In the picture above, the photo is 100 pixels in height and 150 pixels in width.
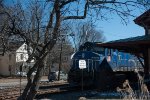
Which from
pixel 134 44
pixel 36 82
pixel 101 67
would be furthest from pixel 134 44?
pixel 36 82

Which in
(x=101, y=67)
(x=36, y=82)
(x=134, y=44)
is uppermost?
(x=134, y=44)

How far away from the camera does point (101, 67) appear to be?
28.2 m

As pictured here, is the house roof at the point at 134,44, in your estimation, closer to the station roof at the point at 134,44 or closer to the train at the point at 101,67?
the station roof at the point at 134,44

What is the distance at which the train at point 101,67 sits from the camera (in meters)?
26.6

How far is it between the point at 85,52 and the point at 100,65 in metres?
2.15

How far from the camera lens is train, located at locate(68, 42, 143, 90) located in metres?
26.6

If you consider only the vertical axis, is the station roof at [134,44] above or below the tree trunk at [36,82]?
above

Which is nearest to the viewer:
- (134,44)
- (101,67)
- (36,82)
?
(36,82)

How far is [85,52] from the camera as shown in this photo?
30031 millimetres

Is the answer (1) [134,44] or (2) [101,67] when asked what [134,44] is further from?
(2) [101,67]

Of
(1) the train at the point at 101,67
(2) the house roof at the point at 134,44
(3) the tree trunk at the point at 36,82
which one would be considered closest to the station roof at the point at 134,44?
(2) the house roof at the point at 134,44

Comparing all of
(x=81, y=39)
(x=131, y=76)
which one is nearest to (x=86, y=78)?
(x=131, y=76)

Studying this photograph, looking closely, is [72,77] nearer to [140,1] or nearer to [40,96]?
[40,96]

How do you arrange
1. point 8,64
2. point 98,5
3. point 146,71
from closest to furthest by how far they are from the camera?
point 98,5 → point 146,71 → point 8,64
